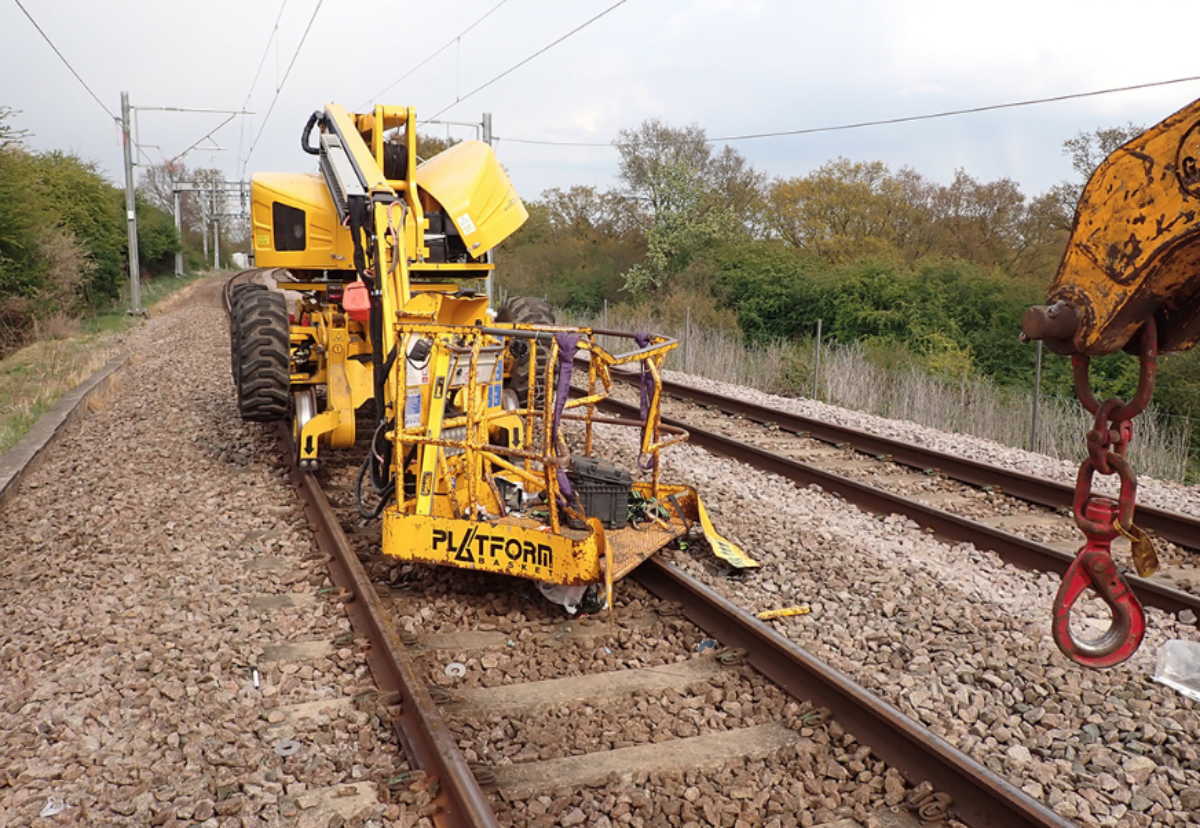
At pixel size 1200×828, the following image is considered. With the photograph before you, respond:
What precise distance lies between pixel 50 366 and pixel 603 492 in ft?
43.9

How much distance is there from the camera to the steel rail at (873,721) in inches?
131

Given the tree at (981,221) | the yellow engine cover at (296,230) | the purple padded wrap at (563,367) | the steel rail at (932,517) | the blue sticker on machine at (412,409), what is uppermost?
the tree at (981,221)

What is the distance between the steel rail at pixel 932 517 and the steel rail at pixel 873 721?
261cm

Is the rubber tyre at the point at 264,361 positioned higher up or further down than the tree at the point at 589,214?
further down

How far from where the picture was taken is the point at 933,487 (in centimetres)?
861

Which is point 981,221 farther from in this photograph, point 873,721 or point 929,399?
point 873,721

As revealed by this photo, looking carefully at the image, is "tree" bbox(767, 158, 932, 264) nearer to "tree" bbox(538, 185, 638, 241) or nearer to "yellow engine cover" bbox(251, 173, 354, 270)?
"tree" bbox(538, 185, 638, 241)

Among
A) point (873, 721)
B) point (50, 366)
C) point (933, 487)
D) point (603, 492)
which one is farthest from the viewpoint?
point (50, 366)

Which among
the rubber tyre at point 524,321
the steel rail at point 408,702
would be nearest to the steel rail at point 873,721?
the steel rail at point 408,702

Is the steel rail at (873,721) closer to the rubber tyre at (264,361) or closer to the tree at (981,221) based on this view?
the rubber tyre at (264,361)

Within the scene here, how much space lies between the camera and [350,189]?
700 centimetres

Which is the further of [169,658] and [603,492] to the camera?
[603,492]

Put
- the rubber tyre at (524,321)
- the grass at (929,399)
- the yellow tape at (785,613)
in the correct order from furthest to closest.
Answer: the grass at (929,399), the rubber tyre at (524,321), the yellow tape at (785,613)

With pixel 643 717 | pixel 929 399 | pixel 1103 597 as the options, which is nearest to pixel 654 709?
pixel 643 717
